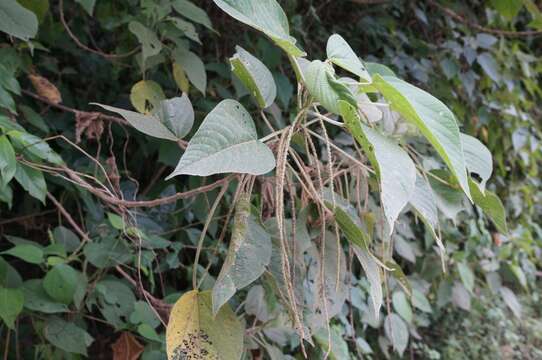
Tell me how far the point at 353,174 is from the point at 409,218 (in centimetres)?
77

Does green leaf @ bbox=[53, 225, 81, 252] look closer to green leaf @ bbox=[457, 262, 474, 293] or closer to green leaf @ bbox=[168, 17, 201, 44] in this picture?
green leaf @ bbox=[168, 17, 201, 44]

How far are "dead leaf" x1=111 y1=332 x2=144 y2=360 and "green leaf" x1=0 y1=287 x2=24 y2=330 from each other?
0.16 metres

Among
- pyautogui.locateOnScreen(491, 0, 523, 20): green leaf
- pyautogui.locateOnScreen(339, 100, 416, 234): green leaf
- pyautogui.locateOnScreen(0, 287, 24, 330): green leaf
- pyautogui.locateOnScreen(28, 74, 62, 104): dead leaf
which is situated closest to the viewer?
pyautogui.locateOnScreen(339, 100, 416, 234): green leaf

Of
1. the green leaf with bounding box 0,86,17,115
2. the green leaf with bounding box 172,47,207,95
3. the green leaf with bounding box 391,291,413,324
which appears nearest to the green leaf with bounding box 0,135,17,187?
the green leaf with bounding box 0,86,17,115

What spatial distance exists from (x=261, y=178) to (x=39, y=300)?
0.37 metres

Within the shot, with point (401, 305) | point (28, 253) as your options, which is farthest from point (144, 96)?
point (401, 305)

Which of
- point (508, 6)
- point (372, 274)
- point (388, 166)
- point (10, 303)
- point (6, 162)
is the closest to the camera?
point (388, 166)

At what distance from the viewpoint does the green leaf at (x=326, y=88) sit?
44 centimetres

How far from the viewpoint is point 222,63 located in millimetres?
1221

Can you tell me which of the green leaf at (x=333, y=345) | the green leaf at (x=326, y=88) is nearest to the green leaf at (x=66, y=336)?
the green leaf at (x=333, y=345)

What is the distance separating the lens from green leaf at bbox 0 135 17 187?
614mm

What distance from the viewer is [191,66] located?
95cm

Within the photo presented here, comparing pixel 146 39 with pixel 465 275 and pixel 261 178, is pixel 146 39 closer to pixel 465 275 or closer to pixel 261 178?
pixel 261 178

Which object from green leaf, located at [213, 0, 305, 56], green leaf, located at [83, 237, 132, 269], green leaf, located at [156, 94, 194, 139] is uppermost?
green leaf, located at [213, 0, 305, 56]
